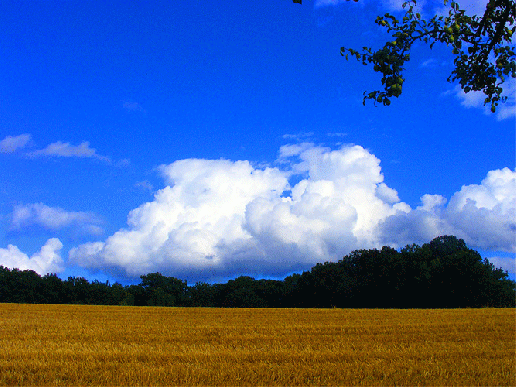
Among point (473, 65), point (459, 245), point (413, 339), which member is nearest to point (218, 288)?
point (459, 245)

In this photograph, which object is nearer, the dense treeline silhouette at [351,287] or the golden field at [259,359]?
the golden field at [259,359]

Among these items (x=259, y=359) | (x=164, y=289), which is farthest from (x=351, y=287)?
(x=259, y=359)

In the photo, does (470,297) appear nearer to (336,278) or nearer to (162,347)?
(336,278)

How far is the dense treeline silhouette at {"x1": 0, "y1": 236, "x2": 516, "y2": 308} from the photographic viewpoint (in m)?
68.6

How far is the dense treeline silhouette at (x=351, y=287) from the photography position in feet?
225

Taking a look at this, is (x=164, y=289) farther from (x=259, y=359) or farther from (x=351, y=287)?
(x=259, y=359)

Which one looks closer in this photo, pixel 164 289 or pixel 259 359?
pixel 259 359

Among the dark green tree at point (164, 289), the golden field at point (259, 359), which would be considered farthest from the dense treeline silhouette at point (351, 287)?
the golden field at point (259, 359)

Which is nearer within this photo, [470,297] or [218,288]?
[470,297]

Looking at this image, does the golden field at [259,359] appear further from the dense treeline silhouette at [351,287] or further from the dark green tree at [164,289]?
the dark green tree at [164,289]

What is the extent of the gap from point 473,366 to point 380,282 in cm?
7275

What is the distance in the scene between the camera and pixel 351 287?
272 feet

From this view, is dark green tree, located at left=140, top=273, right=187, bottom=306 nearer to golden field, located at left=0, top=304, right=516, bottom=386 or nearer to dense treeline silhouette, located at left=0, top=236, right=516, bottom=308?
dense treeline silhouette, located at left=0, top=236, right=516, bottom=308

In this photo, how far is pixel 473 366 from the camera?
9836mm
